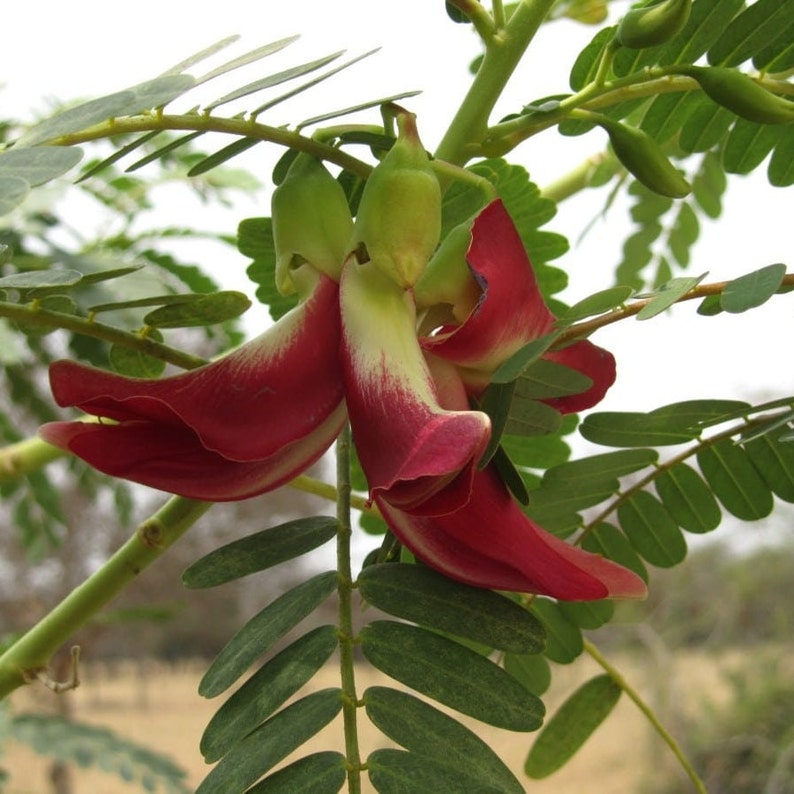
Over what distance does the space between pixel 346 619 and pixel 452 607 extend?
0.03 meters

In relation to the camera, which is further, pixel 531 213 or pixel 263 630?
pixel 531 213

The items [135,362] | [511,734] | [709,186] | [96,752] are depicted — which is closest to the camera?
[135,362]

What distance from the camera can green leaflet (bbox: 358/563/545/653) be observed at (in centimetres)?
28

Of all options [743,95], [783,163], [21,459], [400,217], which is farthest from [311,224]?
[21,459]

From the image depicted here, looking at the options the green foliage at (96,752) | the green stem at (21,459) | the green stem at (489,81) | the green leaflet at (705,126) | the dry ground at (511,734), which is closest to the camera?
the green stem at (489,81)

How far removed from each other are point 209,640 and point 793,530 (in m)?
3.01

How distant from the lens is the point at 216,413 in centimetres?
25

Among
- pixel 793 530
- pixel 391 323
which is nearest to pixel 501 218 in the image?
pixel 391 323

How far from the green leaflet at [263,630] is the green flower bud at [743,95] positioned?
0.18m

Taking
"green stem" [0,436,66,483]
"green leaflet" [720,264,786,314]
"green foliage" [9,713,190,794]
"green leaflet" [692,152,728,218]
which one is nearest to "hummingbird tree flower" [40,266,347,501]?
"green leaflet" [720,264,786,314]

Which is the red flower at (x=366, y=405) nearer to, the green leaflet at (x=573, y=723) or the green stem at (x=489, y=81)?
the green stem at (x=489, y=81)

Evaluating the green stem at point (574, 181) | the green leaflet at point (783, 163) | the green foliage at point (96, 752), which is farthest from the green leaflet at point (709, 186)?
the green foliage at point (96, 752)

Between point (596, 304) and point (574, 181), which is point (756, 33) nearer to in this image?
point (596, 304)

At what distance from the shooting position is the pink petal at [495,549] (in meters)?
0.25
